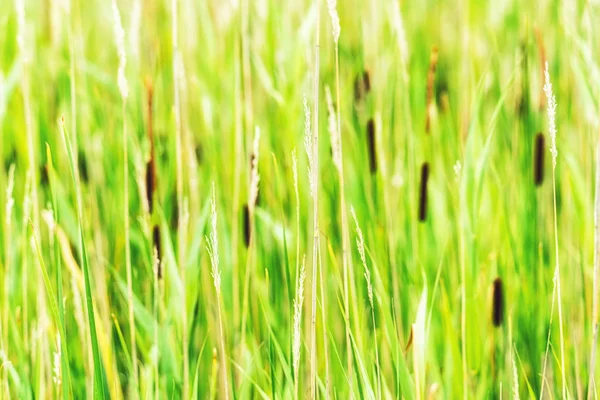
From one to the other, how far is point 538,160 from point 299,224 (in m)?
0.37

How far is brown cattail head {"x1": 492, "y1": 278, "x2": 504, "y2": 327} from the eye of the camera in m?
1.03

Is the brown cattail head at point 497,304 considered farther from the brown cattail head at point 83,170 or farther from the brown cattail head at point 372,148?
the brown cattail head at point 83,170

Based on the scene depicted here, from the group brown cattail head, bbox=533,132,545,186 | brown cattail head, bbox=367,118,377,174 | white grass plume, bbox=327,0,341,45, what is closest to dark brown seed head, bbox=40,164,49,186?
brown cattail head, bbox=367,118,377,174

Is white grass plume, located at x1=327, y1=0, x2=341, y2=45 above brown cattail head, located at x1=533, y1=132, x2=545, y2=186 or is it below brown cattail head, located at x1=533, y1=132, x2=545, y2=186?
above

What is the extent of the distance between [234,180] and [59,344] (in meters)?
0.46

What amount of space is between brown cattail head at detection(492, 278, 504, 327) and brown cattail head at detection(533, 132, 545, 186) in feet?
0.70

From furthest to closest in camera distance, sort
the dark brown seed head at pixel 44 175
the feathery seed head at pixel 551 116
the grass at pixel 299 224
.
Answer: the dark brown seed head at pixel 44 175 < the grass at pixel 299 224 < the feathery seed head at pixel 551 116

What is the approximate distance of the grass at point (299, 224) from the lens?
0.95 meters

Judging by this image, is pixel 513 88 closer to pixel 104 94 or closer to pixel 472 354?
pixel 472 354

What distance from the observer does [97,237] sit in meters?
1.20

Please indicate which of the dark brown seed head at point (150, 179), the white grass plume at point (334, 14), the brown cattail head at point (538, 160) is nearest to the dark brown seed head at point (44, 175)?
the dark brown seed head at point (150, 179)

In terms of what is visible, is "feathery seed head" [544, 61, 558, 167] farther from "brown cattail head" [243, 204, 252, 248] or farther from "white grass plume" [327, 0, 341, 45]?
"brown cattail head" [243, 204, 252, 248]

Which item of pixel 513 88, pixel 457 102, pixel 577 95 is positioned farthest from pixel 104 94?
pixel 577 95

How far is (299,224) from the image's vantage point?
111 cm
